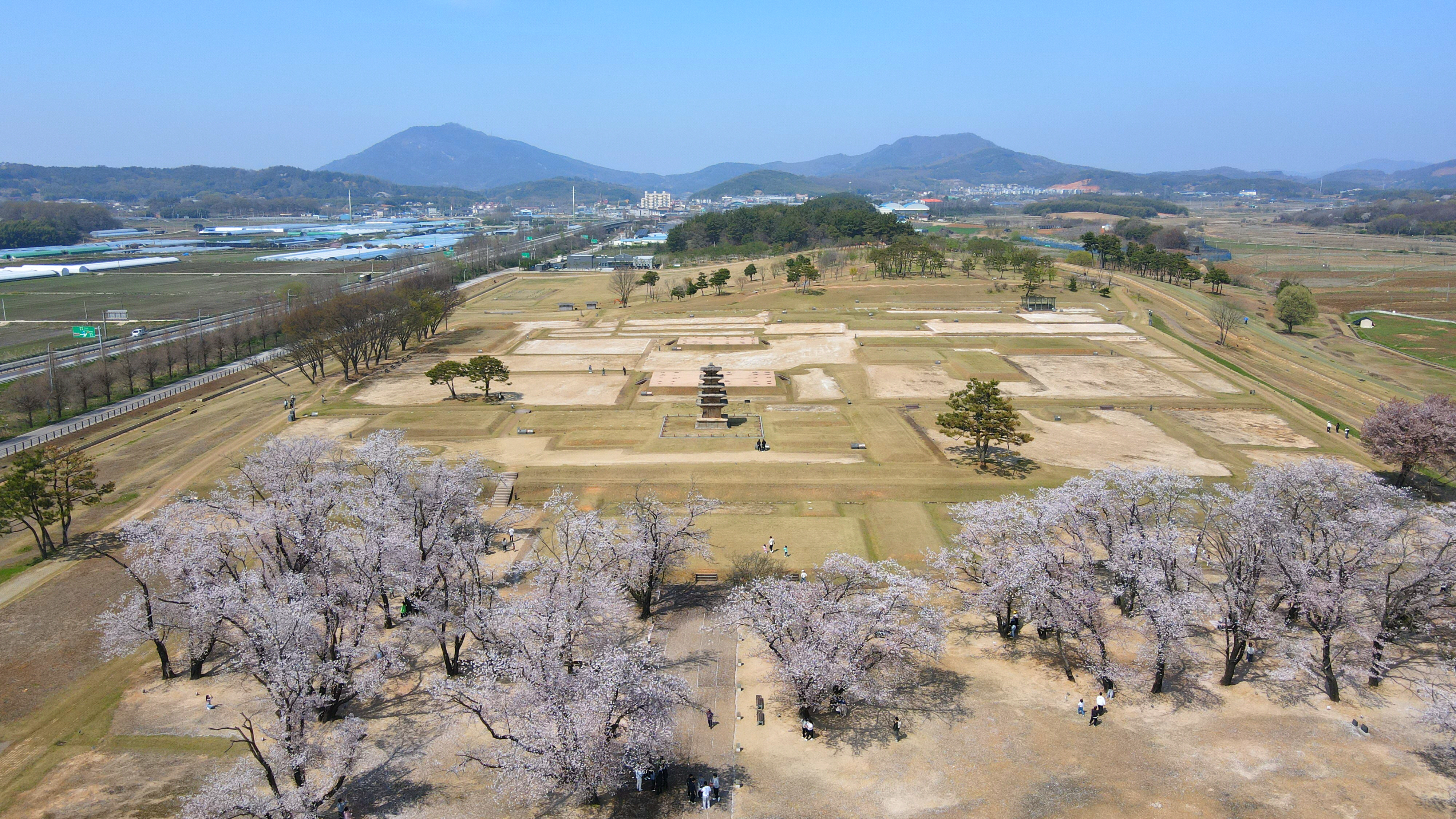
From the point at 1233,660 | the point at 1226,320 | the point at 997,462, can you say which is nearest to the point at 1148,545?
the point at 1233,660

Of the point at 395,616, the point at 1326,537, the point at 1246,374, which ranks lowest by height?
the point at 395,616

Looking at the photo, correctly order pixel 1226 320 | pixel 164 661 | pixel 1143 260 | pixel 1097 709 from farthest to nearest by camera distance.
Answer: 1. pixel 1143 260
2. pixel 1226 320
3. pixel 164 661
4. pixel 1097 709

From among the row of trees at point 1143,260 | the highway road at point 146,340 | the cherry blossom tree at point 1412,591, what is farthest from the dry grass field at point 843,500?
the highway road at point 146,340

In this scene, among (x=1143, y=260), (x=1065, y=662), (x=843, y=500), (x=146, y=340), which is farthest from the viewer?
(x=1143, y=260)

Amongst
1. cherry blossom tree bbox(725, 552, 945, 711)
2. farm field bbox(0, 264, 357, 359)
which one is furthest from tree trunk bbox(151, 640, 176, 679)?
farm field bbox(0, 264, 357, 359)

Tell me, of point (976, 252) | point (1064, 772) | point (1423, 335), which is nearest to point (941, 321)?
point (976, 252)

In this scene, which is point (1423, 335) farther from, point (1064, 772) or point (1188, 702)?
point (1064, 772)

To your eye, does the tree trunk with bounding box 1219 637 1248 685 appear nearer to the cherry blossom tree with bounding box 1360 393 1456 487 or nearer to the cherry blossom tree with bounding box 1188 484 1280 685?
the cherry blossom tree with bounding box 1188 484 1280 685

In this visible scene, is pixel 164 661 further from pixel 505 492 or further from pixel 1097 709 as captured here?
pixel 1097 709
